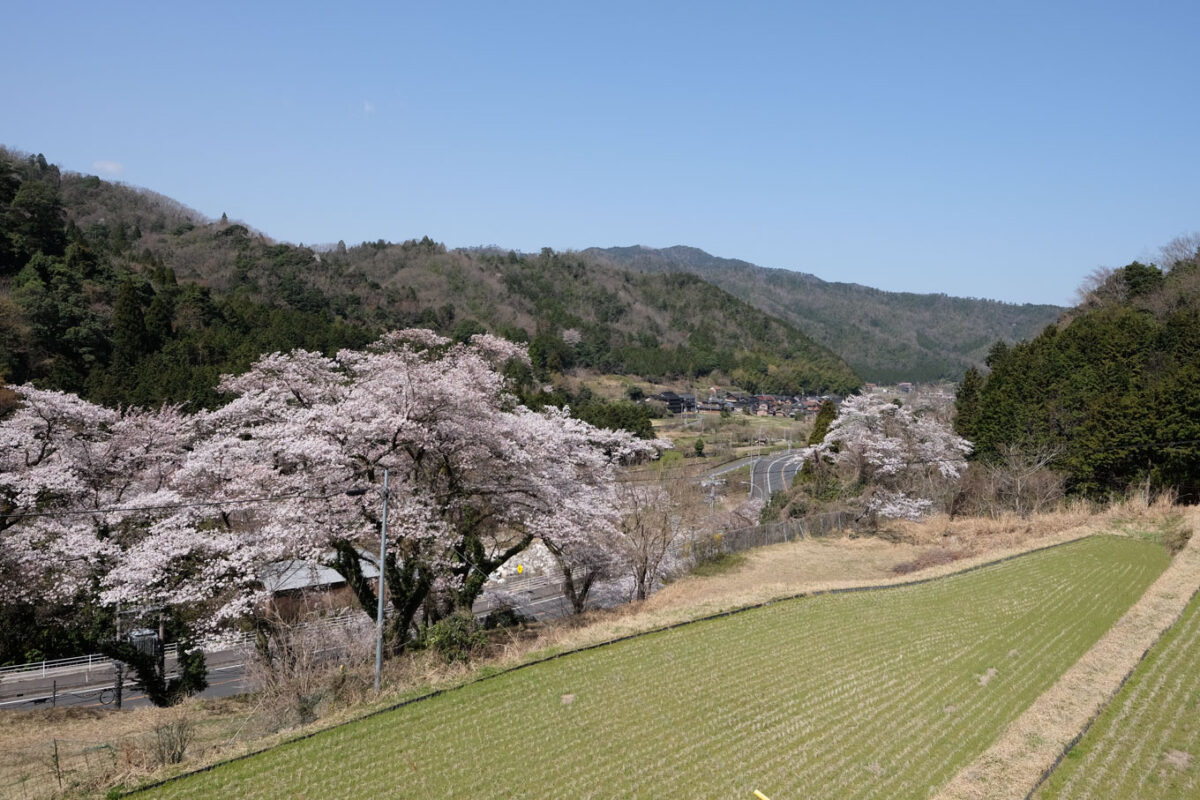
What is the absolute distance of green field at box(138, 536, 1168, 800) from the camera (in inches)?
378

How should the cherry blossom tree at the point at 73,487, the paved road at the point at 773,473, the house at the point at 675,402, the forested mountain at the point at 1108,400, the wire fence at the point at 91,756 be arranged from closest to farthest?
the wire fence at the point at 91,756
the cherry blossom tree at the point at 73,487
the forested mountain at the point at 1108,400
the paved road at the point at 773,473
the house at the point at 675,402

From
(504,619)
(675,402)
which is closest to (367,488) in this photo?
(504,619)

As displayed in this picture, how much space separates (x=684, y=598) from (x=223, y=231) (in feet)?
256

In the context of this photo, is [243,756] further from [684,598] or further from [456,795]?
[684,598]

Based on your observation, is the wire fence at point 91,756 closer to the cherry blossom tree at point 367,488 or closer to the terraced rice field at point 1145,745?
the cherry blossom tree at point 367,488

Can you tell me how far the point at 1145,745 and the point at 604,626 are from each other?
9967 mm

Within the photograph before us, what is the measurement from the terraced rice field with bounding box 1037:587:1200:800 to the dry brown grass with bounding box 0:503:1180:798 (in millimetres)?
7966

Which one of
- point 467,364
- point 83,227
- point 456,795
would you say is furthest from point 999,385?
point 83,227

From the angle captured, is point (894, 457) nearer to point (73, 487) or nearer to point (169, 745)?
point (169, 745)

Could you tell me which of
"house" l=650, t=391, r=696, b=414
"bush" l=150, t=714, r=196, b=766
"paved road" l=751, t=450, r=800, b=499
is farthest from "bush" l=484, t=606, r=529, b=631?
Answer: "house" l=650, t=391, r=696, b=414

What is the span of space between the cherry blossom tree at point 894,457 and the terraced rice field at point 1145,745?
2053 centimetres

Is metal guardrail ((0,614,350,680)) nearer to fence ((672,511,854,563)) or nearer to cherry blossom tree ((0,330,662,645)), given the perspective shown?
cherry blossom tree ((0,330,662,645))

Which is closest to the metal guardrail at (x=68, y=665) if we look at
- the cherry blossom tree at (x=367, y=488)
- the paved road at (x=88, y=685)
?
the paved road at (x=88, y=685)

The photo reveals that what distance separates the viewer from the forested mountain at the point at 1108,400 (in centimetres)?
2947
